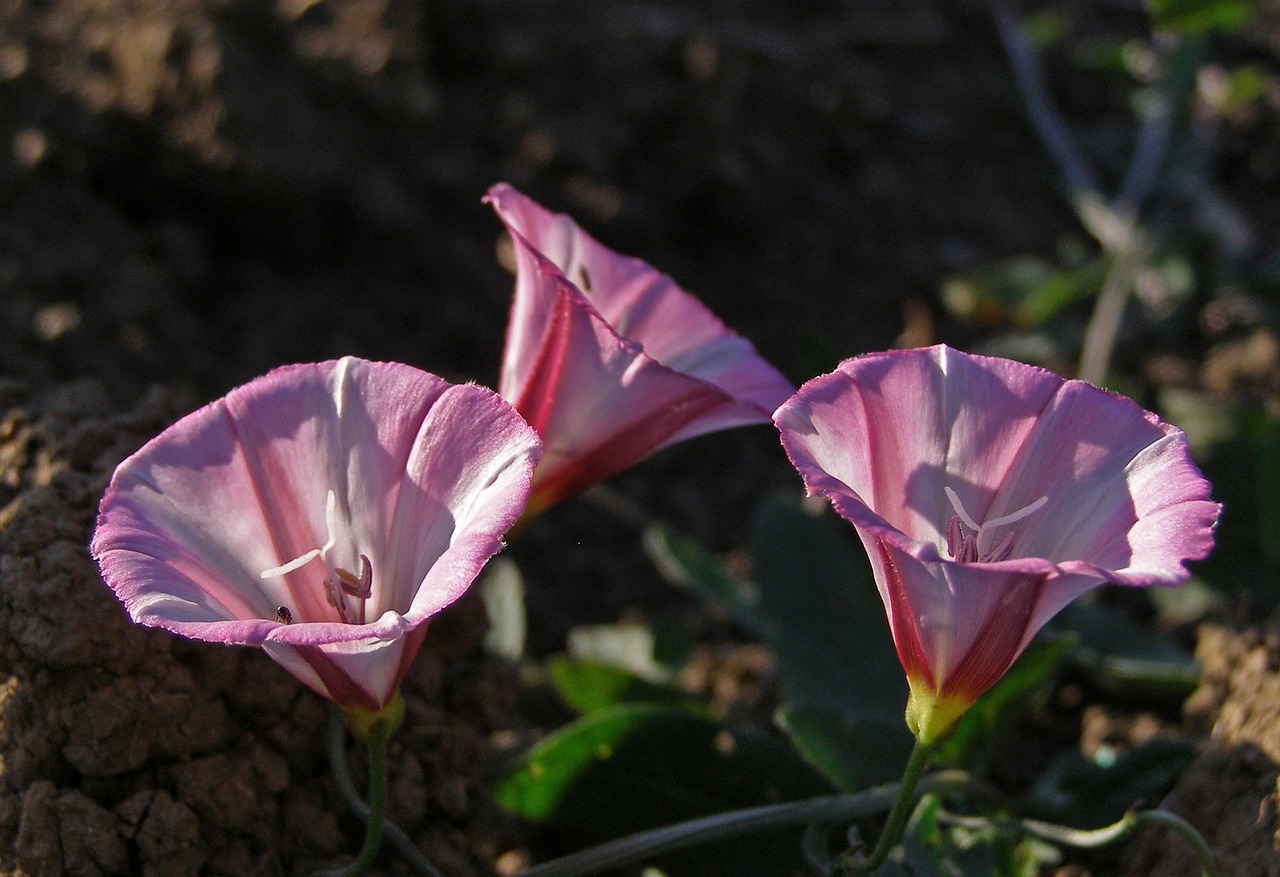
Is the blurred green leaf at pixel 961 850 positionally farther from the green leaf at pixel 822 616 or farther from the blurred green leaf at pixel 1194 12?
the blurred green leaf at pixel 1194 12

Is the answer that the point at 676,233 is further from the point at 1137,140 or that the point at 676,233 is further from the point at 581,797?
the point at 581,797

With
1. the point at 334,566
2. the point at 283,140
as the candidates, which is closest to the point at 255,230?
the point at 283,140

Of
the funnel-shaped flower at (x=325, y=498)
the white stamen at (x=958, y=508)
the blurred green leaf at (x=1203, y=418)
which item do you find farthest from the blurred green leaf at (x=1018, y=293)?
the funnel-shaped flower at (x=325, y=498)

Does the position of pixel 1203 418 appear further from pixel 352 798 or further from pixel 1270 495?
pixel 352 798

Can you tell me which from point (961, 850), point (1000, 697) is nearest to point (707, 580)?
point (1000, 697)

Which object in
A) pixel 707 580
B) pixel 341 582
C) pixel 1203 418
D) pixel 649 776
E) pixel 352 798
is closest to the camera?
pixel 341 582

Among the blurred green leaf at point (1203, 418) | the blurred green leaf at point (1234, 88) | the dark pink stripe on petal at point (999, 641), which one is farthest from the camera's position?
the blurred green leaf at point (1234, 88)
